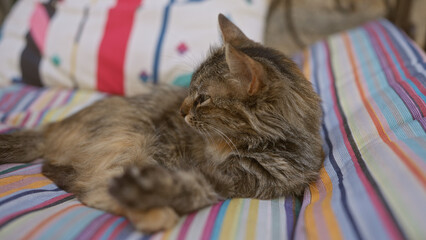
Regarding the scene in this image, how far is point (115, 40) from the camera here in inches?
97.5

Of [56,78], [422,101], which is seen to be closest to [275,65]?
[422,101]

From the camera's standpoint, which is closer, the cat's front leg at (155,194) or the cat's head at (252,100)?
the cat's front leg at (155,194)

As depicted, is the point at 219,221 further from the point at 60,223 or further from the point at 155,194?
the point at 60,223

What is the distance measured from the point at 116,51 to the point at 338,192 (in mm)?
1865

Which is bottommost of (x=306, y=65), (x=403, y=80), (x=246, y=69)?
(x=306, y=65)

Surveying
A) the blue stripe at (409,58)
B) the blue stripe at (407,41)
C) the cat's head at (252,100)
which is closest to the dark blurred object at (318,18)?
the blue stripe at (407,41)

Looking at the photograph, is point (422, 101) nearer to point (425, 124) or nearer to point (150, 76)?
point (425, 124)

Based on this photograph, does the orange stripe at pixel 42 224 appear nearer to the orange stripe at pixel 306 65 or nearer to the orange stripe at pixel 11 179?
the orange stripe at pixel 11 179

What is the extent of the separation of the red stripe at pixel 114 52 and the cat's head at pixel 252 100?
1150mm

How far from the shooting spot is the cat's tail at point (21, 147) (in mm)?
1590

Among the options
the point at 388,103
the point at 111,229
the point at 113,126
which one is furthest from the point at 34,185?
the point at 388,103

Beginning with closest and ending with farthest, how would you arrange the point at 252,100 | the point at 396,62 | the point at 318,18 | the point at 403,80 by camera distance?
the point at 252,100 < the point at 403,80 < the point at 396,62 < the point at 318,18

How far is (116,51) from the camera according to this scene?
2455 mm

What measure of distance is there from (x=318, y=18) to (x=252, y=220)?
292 cm
